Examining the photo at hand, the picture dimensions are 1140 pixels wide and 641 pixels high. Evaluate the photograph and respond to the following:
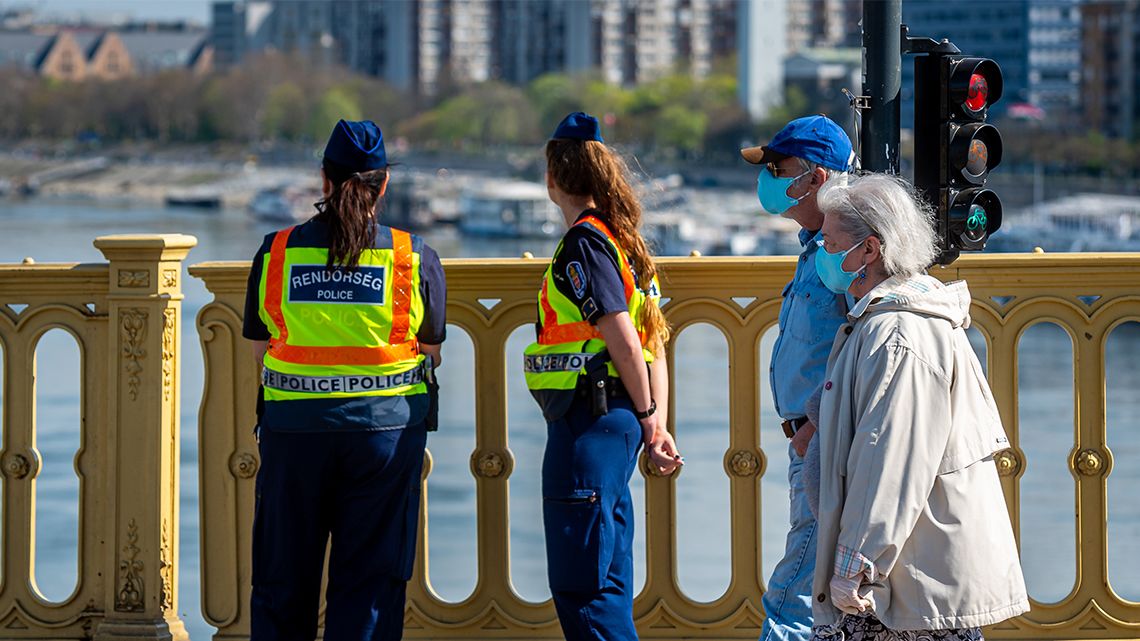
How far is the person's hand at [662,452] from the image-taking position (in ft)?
12.7

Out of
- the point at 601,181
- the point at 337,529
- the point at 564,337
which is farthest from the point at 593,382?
the point at 337,529

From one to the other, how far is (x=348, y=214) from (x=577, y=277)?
0.52 m

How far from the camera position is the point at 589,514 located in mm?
3818

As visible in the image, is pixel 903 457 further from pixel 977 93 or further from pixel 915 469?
pixel 977 93

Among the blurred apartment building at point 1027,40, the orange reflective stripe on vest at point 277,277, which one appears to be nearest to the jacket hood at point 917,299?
the orange reflective stripe on vest at point 277,277

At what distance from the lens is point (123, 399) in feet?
15.1

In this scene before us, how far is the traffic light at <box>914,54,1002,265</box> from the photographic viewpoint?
4.60 metres

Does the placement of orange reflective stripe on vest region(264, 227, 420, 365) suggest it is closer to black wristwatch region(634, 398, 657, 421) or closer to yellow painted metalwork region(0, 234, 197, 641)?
black wristwatch region(634, 398, 657, 421)

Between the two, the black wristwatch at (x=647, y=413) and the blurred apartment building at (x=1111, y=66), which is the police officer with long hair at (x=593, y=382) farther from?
the blurred apartment building at (x=1111, y=66)

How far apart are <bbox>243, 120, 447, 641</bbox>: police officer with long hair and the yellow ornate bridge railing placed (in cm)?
59

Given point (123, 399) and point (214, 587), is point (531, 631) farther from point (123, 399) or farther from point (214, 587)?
point (123, 399)

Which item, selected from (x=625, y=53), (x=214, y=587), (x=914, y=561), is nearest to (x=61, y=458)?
(x=214, y=587)

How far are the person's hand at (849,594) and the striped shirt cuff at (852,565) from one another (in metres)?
0.01

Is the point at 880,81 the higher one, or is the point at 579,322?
the point at 880,81
